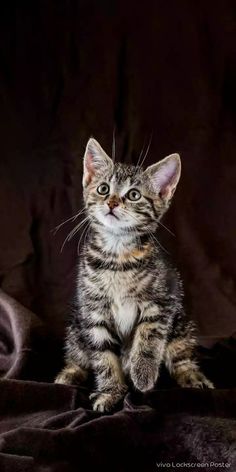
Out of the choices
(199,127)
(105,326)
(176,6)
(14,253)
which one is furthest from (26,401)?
(176,6)

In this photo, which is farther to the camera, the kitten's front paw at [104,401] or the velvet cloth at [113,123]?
the velvet cloth at [113,123]

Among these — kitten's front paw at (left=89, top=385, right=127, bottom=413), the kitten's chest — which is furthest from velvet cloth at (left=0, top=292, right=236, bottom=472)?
the kitten's chest

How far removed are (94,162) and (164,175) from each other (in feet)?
0.58

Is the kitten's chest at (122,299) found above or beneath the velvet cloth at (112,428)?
above

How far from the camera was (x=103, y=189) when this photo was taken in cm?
163

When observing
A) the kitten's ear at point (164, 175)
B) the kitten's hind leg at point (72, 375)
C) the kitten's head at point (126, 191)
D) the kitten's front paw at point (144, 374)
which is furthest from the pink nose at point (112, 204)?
the kitten's hind leg at point (72, 375)

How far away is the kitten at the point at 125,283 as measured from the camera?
157 cm

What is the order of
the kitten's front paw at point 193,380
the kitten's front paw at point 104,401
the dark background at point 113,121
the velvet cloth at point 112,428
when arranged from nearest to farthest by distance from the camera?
the velvet cloth at point 112,428
the kitten's front paw at point 104,401
the kitten's front paw at point 193,380
the dark background at point 113,121

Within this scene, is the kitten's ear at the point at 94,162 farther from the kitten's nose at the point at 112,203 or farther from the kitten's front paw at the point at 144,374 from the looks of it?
the kitten's front paw at the point at 144,374

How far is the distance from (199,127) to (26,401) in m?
0.98

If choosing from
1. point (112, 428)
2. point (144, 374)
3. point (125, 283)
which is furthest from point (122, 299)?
point (112, 428)

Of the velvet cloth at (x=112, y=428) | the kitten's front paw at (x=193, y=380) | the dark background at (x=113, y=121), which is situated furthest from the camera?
the dark background at (x=113, y=121)

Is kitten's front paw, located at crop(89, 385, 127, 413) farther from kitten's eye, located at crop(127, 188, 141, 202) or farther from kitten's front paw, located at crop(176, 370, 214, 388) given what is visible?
kitten's eye, located at crop(127, 188, 141, 202)

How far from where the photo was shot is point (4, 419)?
151cm
